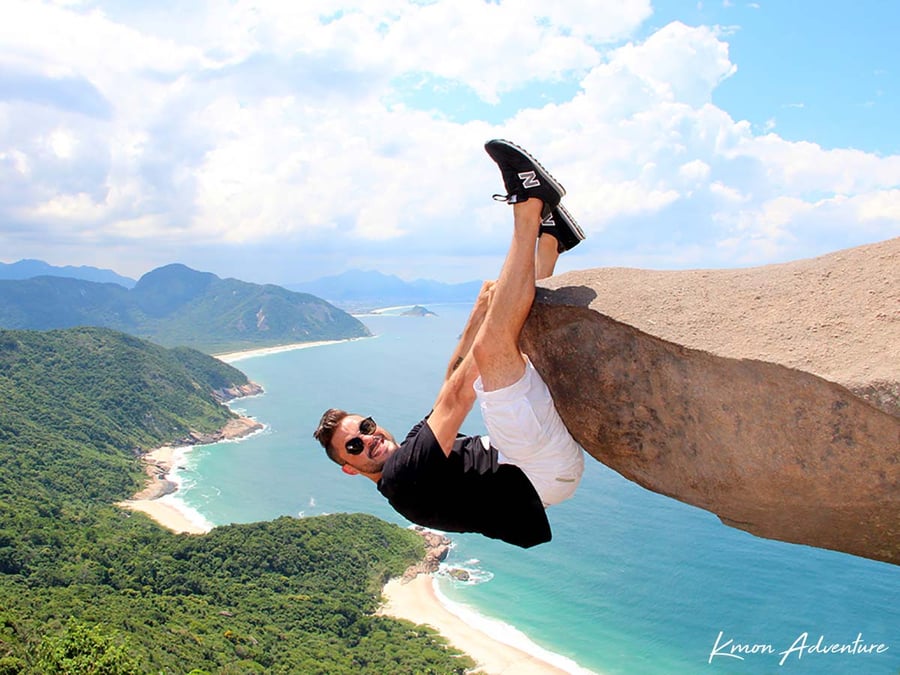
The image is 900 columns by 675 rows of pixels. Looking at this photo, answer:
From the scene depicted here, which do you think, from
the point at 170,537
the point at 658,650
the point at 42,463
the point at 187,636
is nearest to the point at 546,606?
the point at 658,650

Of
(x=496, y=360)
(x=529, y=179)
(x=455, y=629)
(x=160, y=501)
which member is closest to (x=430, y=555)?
(x=455, y=629)

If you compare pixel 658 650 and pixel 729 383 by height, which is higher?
pixel 729 383

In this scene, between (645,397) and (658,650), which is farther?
(658,650)

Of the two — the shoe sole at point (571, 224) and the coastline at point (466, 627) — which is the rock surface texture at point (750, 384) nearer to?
the shoe sole at point (571, 224)

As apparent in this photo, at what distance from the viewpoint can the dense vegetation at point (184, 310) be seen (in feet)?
417

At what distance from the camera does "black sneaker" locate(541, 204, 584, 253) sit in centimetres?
294

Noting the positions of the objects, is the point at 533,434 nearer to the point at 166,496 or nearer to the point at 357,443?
the point at 357,443

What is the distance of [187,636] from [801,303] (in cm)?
2286

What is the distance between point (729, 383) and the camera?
99.4 inches

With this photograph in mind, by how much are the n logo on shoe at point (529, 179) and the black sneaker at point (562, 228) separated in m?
0.17

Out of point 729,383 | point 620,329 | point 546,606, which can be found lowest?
point 546,606

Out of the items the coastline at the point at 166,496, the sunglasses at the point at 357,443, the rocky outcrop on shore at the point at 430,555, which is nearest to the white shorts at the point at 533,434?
the sunglasses at the point at 357,443

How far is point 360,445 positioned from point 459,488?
0.47 meters

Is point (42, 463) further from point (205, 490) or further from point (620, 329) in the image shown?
point (620, 329)
